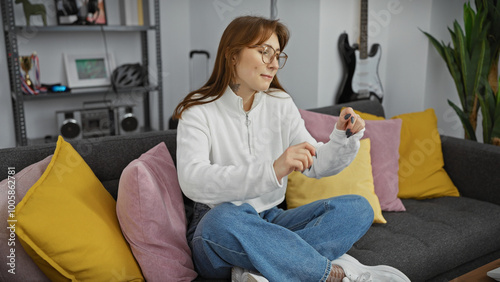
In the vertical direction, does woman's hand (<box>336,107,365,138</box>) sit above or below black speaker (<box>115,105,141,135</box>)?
Answer: above

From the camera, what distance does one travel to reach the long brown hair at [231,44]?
1485mm

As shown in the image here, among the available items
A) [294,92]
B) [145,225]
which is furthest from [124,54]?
[145,225]

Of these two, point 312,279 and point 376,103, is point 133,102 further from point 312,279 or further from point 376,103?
point 312,279

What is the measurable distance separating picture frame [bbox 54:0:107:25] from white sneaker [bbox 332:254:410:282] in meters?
2.50

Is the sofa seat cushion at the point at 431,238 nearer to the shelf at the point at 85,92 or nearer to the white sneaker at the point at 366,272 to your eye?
the white sneaker at the point at 366,272

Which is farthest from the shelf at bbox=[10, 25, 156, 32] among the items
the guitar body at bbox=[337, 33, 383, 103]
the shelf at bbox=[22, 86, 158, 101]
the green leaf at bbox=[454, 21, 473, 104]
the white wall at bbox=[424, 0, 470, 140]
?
the green leaf at bbox=[454, 21, 473, 104]

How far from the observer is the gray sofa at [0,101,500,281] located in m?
1.60

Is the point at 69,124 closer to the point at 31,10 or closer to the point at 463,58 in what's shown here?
the point at 31,10

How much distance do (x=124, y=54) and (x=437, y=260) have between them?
9.03 feet

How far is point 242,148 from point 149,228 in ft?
1.30

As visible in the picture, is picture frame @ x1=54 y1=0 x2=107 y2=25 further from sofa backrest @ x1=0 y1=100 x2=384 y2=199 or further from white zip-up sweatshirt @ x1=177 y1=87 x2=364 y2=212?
white zip-up sweatshirt @ x1=177 y1=87 x2=364 y2=212

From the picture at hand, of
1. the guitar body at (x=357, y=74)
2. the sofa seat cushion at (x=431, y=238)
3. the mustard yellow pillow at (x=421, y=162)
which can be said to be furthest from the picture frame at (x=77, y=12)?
the sofa seat cushion at (x=431, y=238)

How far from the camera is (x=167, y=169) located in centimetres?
157

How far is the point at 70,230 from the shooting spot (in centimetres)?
123
